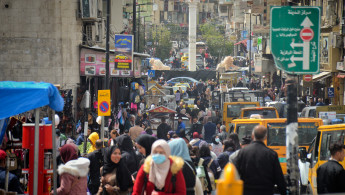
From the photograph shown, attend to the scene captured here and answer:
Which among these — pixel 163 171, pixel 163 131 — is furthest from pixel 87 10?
pixel 163 171

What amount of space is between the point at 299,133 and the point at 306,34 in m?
8.05

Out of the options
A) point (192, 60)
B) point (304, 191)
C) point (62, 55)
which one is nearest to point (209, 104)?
point (62, 55)

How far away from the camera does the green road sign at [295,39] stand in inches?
354

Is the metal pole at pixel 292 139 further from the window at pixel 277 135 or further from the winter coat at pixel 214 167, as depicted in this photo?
the window at pixel 277 135

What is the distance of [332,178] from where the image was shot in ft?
30.7

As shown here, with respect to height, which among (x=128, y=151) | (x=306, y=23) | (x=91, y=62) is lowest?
(x=128, y=151)

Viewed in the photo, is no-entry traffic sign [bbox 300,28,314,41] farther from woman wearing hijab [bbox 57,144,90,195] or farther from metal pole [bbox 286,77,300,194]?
woman wearing hijab [bbox 57,144,90,195]

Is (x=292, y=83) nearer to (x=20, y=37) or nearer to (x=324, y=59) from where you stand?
(x=20, y=37)

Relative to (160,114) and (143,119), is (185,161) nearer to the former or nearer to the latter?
(160,114)

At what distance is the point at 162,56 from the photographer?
356ft

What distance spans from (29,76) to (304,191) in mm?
14775

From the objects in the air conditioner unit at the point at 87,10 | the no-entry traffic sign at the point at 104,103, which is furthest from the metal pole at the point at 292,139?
the air conditioner unit at the point at 87,10

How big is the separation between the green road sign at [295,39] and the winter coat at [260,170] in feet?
3.71

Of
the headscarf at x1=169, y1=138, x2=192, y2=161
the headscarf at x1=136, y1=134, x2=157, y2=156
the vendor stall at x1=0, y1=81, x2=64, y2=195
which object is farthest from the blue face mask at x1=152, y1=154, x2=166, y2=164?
the vendor stall at x1=0, y1=81, x2=64, y2=195
